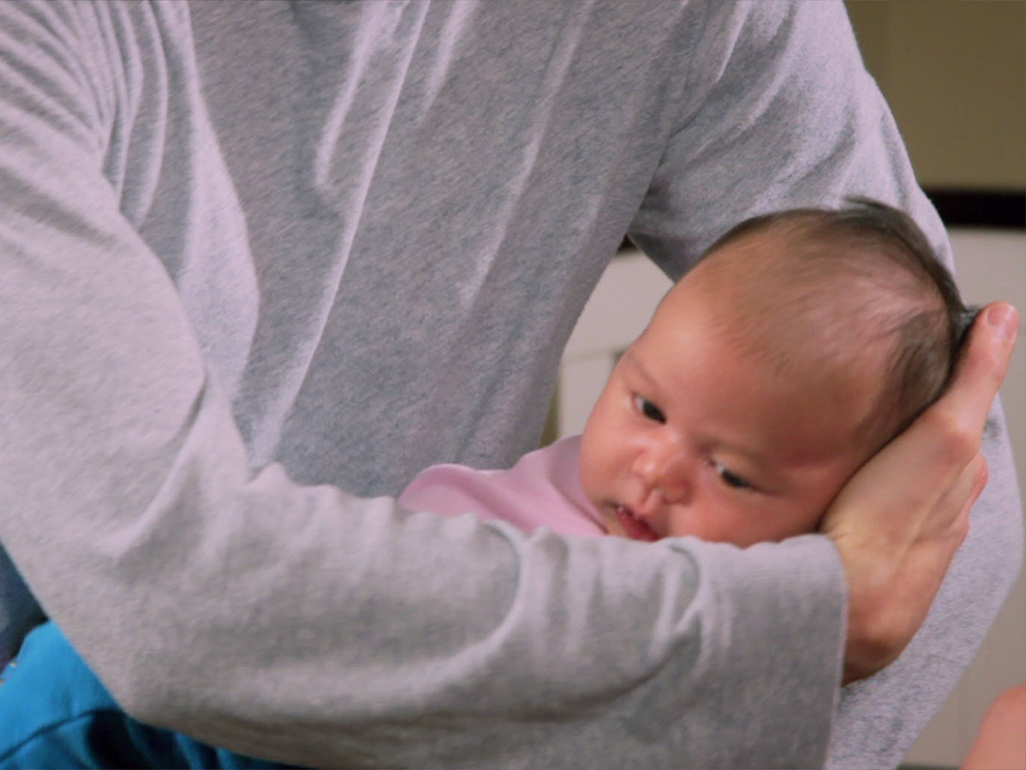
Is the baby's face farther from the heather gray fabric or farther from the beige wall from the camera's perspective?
the beige wall

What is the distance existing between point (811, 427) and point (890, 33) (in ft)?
3.17

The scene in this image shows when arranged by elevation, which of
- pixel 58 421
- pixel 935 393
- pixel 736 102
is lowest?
pixel 935 393

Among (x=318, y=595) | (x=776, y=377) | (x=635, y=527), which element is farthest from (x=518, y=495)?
(x=318, y=595)

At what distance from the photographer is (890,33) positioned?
5.24 ft

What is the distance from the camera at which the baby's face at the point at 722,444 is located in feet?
2.63

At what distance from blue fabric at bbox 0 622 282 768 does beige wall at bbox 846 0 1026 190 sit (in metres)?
1.25

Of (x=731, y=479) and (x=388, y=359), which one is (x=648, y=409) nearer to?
(x=731, y=479)

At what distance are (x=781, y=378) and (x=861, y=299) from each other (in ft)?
0.24

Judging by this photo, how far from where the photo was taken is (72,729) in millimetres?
691

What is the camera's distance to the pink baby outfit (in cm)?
88

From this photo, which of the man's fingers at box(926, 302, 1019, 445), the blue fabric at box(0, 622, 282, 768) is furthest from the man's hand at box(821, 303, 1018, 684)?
the blue fabric at box(0, 622, 282, 768)

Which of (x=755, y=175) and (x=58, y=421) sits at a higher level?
(x=58, y=421)

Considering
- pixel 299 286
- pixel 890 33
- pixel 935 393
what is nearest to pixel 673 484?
pixel 935 393

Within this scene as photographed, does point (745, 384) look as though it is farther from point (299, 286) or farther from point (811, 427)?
point (299, 286)
